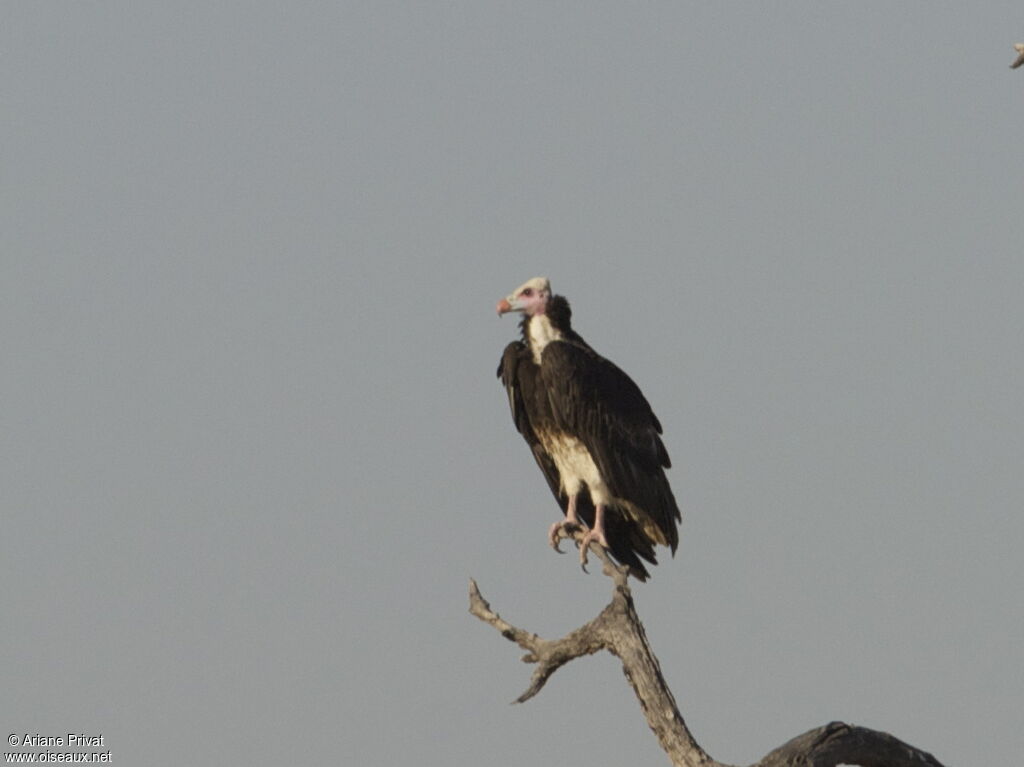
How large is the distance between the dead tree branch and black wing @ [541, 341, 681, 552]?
6.41 ft

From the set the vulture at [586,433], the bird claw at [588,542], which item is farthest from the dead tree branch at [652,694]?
the vulture at [586,433]

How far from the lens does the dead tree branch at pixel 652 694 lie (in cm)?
1007

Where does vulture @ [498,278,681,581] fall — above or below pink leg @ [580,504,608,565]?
above

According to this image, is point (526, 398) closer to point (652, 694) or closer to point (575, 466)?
point (575, 466)

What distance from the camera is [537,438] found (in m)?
14.6

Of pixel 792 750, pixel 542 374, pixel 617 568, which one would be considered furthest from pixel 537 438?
pixel 792 750

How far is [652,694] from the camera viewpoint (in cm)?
1072

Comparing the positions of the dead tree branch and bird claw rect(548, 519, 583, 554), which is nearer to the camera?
the dead tree branch

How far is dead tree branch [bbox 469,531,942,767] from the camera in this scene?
33.0ft

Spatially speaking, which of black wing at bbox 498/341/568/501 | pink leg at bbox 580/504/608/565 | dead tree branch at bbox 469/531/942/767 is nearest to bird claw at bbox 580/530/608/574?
pink leg at bbox 580/504/608/565

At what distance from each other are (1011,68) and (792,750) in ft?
13.4

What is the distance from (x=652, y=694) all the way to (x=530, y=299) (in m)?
4.48

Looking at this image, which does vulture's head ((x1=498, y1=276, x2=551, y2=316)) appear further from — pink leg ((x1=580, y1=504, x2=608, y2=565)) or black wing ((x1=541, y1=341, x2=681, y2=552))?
pink leg ((x1=580, y1=504, x2=608, y2=565))

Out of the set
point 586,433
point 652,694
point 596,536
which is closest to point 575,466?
point 586,433
